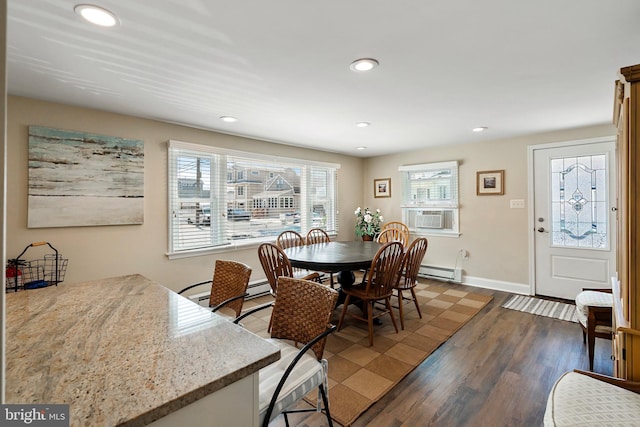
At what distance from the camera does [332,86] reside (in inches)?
93.5

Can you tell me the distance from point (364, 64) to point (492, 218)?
11.8 ft

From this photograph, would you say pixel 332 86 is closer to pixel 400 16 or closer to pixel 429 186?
pixel 400 16

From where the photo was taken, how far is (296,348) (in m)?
1.53

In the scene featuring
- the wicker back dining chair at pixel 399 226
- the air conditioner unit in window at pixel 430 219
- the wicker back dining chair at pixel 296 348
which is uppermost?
the air conditioner unit in window at pixel 430 219

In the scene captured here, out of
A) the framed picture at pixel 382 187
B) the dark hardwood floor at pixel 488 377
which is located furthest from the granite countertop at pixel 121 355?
the framed picture at pixel 382 187

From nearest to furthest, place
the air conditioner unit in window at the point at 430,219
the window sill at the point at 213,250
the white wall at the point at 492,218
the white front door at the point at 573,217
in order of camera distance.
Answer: the window sill at the point at 213,250 < the white front door at the point at 573,217 < the white wall at the point at 492,218 < the air conditioner unit in window at the point at 430,219

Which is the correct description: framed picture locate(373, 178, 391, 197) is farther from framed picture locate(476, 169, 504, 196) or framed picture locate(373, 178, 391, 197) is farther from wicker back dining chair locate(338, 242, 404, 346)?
wicker back dining chair locate(338, 242, 404, 346)

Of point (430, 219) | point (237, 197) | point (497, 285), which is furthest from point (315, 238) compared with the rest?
point (497, 285)

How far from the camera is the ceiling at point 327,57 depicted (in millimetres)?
1474

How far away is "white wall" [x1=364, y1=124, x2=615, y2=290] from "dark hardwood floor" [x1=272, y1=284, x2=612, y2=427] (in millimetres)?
1250

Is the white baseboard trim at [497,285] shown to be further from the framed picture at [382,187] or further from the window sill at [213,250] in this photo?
the window sill at [213,250]

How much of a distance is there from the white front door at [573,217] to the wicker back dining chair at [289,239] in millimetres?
3338

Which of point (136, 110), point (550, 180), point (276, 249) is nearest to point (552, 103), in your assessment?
point (550, 180)

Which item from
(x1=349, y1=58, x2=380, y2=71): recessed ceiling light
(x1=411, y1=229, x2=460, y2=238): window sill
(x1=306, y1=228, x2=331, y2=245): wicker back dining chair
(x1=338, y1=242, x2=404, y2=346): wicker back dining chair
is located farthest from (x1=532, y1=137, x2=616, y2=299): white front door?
(x1=349, y1=58, x2=380, y2=71): recessed ceiling light
